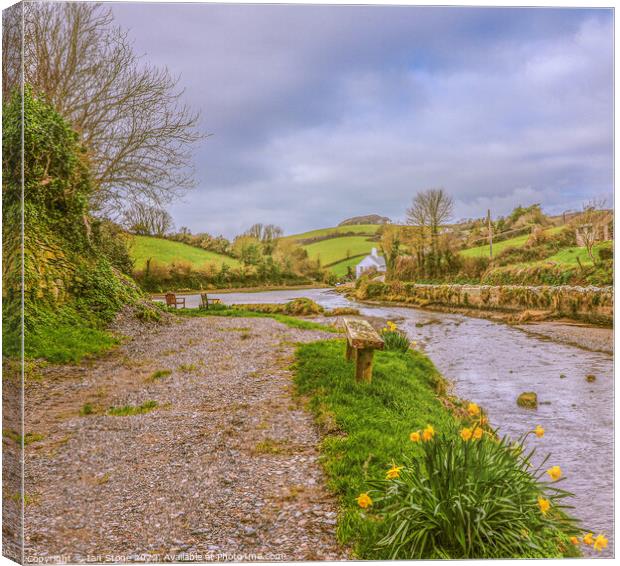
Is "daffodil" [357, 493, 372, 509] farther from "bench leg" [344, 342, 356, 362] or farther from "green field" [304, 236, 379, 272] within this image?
"green field" [304, 236, 379, 272]

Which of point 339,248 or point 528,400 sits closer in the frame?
point 528,400

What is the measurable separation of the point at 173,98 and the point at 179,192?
87 cm

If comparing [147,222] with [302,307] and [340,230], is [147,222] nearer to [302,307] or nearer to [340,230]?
[302,307]

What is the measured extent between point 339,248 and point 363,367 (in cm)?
120

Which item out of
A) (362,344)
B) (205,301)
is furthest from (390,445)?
(205,301)

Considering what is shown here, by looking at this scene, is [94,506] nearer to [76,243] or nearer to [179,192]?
[76,243]

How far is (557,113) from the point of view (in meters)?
4.50

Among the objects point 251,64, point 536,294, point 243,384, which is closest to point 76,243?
point 243,384

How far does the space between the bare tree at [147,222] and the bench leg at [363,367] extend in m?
2.19

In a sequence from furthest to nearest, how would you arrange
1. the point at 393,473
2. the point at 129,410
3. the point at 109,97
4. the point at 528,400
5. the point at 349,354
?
1. the point at 349,354
2. the point at 109,97
3. the point at 528,400
4. the point at 129,410
5. the point at 393,473

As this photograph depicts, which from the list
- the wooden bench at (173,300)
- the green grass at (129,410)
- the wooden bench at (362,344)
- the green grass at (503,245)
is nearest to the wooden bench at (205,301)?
the wooden bench at (173,300)

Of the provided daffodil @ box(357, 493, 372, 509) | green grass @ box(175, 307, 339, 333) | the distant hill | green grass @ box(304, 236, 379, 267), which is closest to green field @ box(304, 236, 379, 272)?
green grass @ box(304, 236, 379, 267)

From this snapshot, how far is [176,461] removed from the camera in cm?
403

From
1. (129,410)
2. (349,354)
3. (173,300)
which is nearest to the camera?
(129,410)
